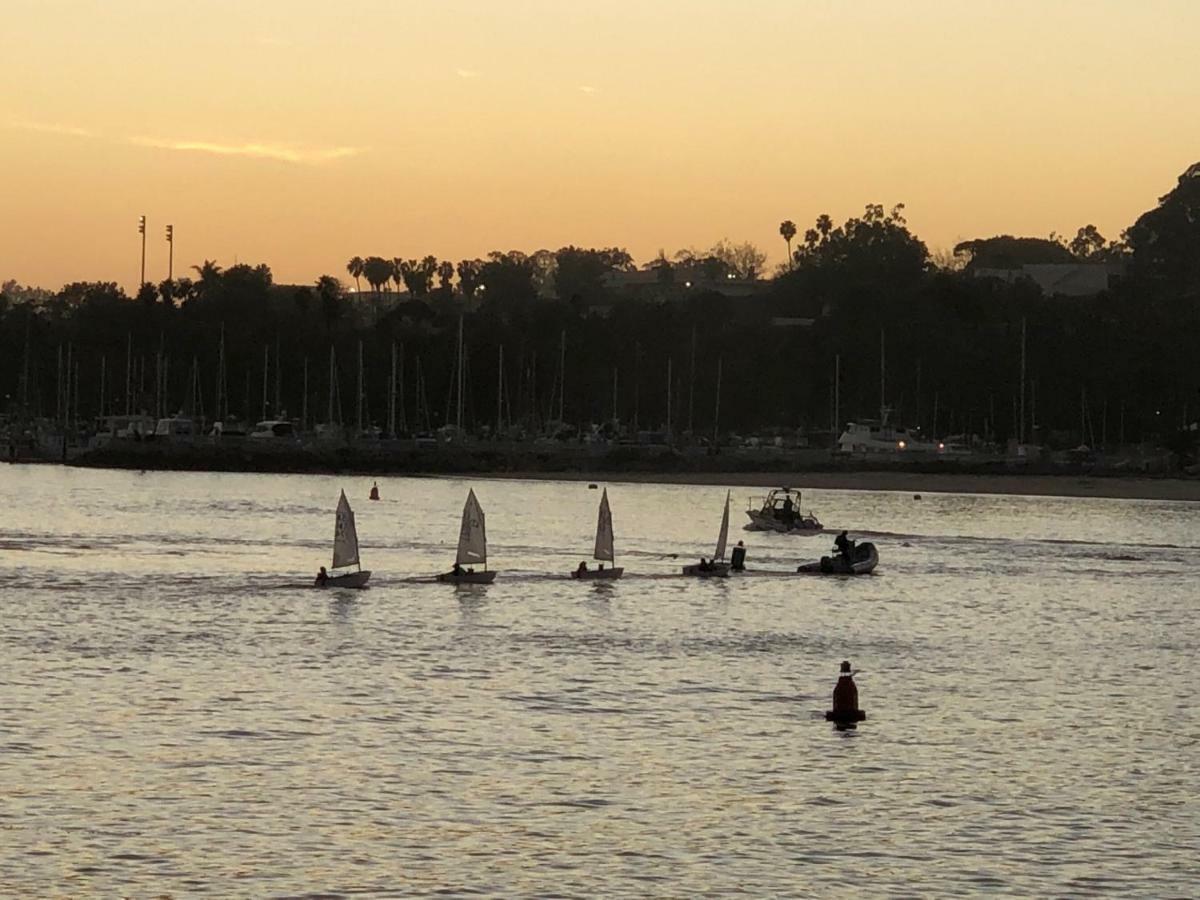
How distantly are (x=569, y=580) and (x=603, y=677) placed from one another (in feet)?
105

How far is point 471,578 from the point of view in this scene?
7444cm

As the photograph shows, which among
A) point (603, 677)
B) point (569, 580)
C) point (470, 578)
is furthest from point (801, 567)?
point (603, 677)

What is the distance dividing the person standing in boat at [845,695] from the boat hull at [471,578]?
3308 centimetres

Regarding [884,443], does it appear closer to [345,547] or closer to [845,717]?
[345,547]

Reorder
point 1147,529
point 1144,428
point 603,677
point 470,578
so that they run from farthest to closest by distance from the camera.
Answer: point 1144,428, point 1147,529, point 470,578, point 603,677

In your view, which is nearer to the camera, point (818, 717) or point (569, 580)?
point (818, 717)

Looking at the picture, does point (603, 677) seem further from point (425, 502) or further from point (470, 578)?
point (425, 502)

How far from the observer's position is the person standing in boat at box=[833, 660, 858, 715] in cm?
4169

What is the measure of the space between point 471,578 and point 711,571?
12243 mm

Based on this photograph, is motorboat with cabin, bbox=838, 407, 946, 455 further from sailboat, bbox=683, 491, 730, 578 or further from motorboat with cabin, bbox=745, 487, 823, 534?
sailboat, bbox=683, 491, 730, 578

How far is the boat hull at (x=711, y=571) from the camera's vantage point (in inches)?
3265

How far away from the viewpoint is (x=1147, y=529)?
13325 centimetres

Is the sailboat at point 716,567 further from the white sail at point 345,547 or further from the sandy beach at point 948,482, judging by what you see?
the sandy beach at point 948,482

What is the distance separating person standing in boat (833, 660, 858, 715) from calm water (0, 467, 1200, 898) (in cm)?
84
